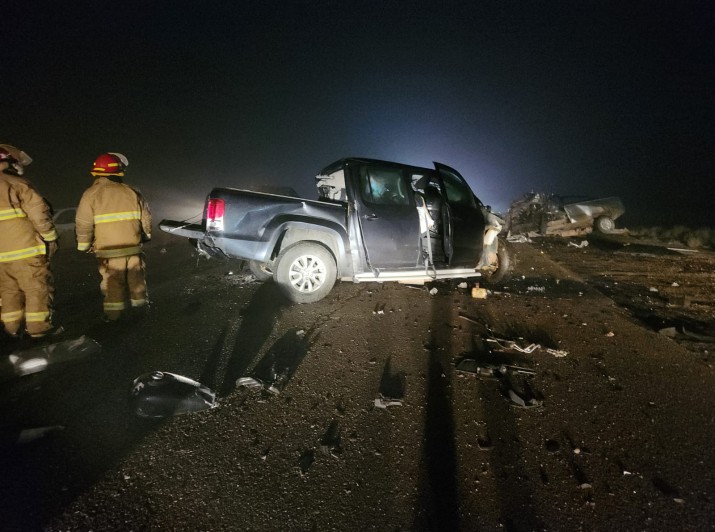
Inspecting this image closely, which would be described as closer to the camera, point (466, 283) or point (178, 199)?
point (466, 283)

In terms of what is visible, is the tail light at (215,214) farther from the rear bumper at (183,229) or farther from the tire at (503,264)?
the tire at (503,264)

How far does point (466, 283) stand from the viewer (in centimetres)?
595

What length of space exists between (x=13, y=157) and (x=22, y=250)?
96 cm

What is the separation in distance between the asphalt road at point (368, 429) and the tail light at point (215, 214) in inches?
45.5

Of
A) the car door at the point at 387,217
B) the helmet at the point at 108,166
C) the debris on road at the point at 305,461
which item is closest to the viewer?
the debris on road at the point at 305,461

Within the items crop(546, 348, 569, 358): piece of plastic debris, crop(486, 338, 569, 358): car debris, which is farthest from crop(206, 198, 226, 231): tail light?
crop(546, 348, 569, 358): piece of plastic debris

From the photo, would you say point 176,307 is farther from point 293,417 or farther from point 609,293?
point 609,293

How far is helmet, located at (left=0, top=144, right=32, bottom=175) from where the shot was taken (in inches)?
126

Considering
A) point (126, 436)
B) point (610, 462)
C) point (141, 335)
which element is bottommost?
point (610, 462)

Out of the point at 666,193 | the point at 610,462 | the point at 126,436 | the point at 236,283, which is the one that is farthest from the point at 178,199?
the point at 666,193

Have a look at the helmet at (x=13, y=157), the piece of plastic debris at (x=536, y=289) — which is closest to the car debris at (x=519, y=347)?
the piece of plastic debris at (x=536, y=289)

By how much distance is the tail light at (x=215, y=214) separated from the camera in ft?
12.9

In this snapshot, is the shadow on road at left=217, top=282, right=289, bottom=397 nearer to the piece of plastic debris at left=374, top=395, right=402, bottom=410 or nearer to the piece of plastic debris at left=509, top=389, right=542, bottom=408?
the piece of plastic debris at left=374, top=395, right=402, bottom=410

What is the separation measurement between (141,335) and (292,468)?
2586 millimetres
